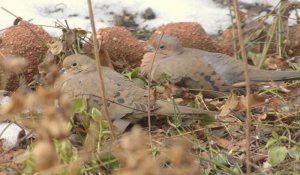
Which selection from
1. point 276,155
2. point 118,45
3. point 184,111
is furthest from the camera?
point 118,45

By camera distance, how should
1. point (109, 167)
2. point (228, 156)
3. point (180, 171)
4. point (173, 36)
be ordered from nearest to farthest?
point (180, 171), point (109, 167), point (228, 156), point (173, 36)

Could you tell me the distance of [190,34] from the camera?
488 cm

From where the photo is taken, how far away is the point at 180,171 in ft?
5.26

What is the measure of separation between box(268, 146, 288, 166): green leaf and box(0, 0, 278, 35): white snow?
2.39 metres

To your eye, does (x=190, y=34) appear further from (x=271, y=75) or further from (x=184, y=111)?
(x=184, y=111)

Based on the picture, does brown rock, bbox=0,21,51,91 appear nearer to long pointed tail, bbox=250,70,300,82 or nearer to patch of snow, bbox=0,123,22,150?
patch of snow, bbox=0,123,22,150

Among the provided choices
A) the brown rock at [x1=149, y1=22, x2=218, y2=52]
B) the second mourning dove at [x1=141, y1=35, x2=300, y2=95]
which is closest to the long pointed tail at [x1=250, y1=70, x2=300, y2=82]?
the second mourning dove at [x1=141, y1=35, x2=300, y2=95]

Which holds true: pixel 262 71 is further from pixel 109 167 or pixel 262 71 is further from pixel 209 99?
pixel 109 167

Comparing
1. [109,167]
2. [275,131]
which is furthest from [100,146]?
[275,131]

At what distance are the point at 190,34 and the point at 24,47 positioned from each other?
117 centimetres

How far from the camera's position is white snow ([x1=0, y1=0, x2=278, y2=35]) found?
5457 millimetres

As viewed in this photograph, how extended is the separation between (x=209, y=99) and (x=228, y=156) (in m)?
1.08

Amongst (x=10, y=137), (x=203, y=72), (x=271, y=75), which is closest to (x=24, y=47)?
(x=10, y=137)

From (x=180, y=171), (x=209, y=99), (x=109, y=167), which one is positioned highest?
(x=180, y=171)
